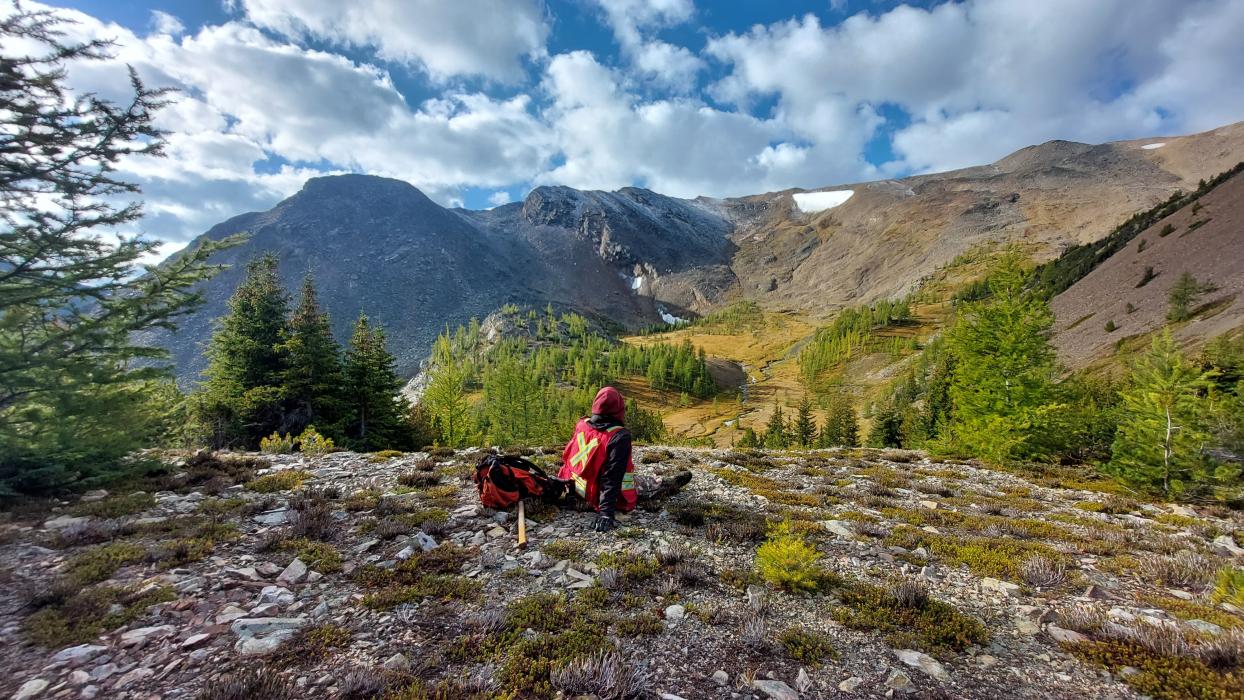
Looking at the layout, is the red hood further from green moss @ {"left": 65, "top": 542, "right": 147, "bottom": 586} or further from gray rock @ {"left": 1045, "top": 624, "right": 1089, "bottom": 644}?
green moss @ {"left": 65, "top": 542, "right": 147, "bottom": 586}

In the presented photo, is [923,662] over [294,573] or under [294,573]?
under

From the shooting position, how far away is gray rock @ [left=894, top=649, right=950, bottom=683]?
4.50 metres

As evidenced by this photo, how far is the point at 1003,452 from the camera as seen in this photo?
18297 mm

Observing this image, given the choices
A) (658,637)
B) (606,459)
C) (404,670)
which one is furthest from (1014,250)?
(404,670)

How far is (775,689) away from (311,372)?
112 feet

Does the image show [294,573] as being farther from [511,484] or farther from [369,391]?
[369,391]

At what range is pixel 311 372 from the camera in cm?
3031

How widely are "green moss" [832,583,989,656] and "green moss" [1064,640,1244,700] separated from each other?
36.4 inches

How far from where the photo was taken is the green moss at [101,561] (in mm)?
5602

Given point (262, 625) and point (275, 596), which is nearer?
point (262, 625)

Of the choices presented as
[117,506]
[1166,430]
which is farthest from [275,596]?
Answer: [1166,430]

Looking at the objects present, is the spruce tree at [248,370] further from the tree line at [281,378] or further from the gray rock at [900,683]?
the gray rock at [900,683]

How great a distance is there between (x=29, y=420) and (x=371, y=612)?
8827mm

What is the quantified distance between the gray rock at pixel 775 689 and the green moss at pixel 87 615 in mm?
6431
